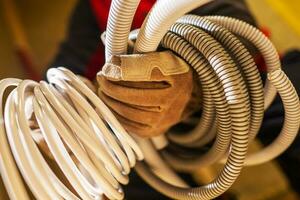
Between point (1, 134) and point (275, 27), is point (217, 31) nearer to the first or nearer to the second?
point (1, 134)

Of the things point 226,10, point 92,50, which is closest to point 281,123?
point 226,10

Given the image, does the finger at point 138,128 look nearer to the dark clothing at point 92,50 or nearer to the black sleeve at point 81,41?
the dark clothing at point 92,50

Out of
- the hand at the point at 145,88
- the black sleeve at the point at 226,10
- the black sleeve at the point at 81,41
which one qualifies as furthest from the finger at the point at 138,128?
the black sleeve at the point at 81,41

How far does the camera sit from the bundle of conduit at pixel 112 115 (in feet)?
1.42

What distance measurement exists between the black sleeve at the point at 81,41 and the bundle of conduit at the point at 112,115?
0.30 meters

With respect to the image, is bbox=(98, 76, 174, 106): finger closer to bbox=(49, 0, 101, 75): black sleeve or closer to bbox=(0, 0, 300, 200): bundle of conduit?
bbox=(0, 0, 300, 200): bundle of conduit

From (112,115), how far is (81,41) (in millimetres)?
380

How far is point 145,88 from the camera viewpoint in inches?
18.2

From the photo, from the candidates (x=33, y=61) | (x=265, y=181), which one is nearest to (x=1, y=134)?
(x=265, y=181)

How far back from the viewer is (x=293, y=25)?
856 mm

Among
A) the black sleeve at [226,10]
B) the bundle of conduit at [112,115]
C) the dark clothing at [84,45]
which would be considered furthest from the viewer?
the dark clothing at [84,45]

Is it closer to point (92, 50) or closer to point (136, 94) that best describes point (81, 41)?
point (92, 50)

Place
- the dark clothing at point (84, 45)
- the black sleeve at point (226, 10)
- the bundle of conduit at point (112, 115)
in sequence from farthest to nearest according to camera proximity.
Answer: the dark clothing at point (84, 45), the black sleeve at point (226, 10), the bundle of conduit at point (112, 115)

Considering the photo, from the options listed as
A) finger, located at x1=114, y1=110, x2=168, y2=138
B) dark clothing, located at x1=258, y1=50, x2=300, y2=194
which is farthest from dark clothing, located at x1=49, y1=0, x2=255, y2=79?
finger, located at x1=114, y1=110, x2=168, y2=138
